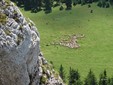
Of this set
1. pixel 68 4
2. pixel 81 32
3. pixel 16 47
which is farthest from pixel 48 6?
pixel 16 47

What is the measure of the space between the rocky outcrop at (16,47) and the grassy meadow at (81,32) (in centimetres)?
9946

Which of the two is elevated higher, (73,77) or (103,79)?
(103,79)

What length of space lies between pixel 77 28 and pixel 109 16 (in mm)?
14689

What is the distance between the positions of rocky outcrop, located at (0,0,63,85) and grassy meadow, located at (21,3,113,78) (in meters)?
99.5

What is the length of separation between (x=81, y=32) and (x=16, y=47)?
14324cm

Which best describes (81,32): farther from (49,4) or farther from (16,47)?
(16,47)

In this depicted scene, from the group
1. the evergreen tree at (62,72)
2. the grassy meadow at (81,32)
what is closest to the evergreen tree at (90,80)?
the grassy meadow at (81,32)

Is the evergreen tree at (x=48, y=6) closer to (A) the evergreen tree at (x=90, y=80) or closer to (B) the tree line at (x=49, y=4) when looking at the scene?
(B) the tree line at (x=49, y=4)

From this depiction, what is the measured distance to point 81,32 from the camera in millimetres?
168125

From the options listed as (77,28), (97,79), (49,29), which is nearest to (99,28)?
(77,28)

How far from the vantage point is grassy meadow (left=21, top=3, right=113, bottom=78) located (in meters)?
139

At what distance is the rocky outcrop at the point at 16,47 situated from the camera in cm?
2505

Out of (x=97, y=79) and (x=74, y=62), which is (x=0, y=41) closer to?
(x=97, y=79)

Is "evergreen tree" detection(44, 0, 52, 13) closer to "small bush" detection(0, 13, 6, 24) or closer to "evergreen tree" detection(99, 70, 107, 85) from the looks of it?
"evergreen tree" detection(99, 70, 107, 85)
